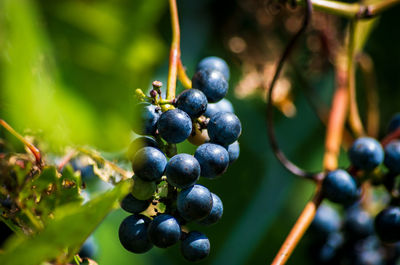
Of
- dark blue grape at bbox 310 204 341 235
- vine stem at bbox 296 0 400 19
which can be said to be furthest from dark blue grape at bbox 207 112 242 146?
dark blue grape at bbox 310 204 341 235

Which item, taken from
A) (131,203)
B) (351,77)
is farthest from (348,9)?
(131,203)

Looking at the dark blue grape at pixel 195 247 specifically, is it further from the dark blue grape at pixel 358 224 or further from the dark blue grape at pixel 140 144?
the dark blue grape at pixel 358 224

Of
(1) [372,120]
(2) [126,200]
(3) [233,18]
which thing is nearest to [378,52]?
(1) [372,120]

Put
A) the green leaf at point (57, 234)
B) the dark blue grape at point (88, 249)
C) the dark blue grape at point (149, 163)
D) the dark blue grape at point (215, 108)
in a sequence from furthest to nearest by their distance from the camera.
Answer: the dark blue grape at point (88, 249) → the dark blue grape at point (215, 108) → the dark blue grape at point (149, 163) → the green leaf at point (57, 234)

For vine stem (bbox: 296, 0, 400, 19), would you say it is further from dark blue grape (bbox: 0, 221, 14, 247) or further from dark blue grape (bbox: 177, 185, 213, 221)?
dark blue grape (bbox: 0, 221, 14, 247)

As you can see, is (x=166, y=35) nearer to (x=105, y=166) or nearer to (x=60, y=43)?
(x=105, y=166)

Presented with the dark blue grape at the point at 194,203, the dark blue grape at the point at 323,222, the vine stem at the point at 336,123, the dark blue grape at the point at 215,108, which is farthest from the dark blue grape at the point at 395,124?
the dark blue grape at the point at 194,203
